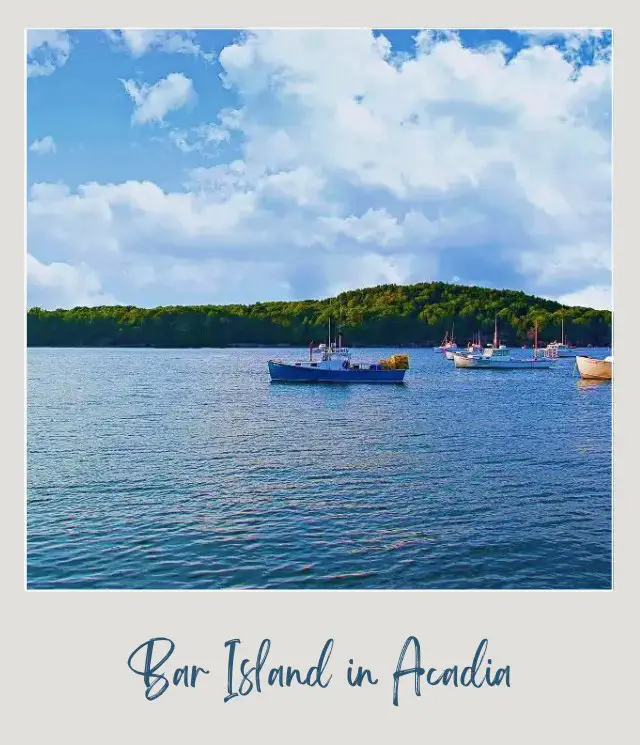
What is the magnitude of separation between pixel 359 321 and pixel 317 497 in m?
31.0

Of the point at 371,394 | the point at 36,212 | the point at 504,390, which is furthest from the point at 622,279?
the point at 504,390

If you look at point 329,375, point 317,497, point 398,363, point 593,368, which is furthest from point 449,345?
point 317,497

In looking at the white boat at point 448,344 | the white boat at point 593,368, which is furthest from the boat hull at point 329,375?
the white boat at point 448,344

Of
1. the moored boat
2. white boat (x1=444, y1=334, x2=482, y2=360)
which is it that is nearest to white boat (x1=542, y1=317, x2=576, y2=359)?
white boat (x1=444, y1=334, x2=482, y2=360)

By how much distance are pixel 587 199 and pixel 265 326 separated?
32.2 meters

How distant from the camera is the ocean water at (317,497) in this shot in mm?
9500

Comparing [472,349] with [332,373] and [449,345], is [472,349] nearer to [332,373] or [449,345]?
[449,345]

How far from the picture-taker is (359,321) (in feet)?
144

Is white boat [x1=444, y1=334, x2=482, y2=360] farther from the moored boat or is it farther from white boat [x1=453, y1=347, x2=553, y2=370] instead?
white boat [x1=453, y1=347, x2=553, y2=370]

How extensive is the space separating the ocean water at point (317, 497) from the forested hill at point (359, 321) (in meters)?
5.53

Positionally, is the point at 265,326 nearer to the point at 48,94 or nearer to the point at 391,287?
the point at 391,287

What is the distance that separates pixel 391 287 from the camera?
29.9m

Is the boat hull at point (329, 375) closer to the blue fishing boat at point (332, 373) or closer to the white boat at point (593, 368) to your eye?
the blue fishing boat at point (332, 373)

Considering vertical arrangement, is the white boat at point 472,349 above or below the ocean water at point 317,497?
above
